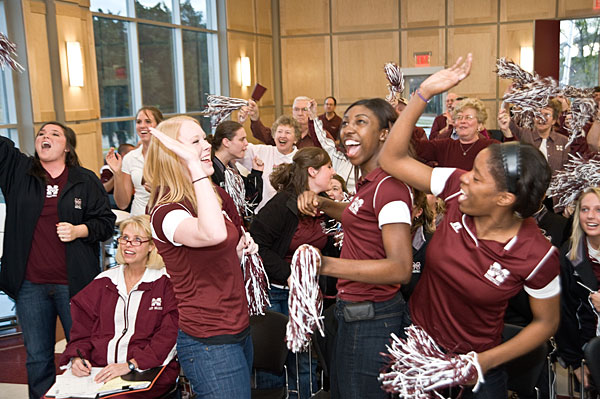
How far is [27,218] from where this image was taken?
3.29 m

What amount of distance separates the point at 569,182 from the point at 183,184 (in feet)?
8.61

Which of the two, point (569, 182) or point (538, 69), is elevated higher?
point (538, 69)

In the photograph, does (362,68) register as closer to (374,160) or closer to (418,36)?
(418,36)

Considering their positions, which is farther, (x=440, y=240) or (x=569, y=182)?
(x=569, y=182)

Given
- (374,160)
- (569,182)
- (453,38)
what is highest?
(453,38)

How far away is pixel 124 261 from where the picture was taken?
316cm

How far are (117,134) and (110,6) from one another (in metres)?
1.69

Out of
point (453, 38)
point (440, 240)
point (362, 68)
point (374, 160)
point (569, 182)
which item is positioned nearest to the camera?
point (440, 240)

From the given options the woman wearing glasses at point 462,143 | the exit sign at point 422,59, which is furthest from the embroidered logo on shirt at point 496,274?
the exit sign at point 422,59

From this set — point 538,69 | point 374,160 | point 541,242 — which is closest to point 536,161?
point 541,242

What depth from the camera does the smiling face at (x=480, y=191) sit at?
1878 mm

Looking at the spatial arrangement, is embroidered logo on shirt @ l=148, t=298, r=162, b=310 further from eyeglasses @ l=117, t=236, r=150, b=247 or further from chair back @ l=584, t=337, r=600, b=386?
chair back @ l=584, t=337, r=600, b=386

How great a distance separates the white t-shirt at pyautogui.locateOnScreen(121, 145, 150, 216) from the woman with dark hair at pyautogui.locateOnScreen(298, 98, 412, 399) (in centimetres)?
255

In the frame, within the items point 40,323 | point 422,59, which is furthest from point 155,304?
point 422,59
